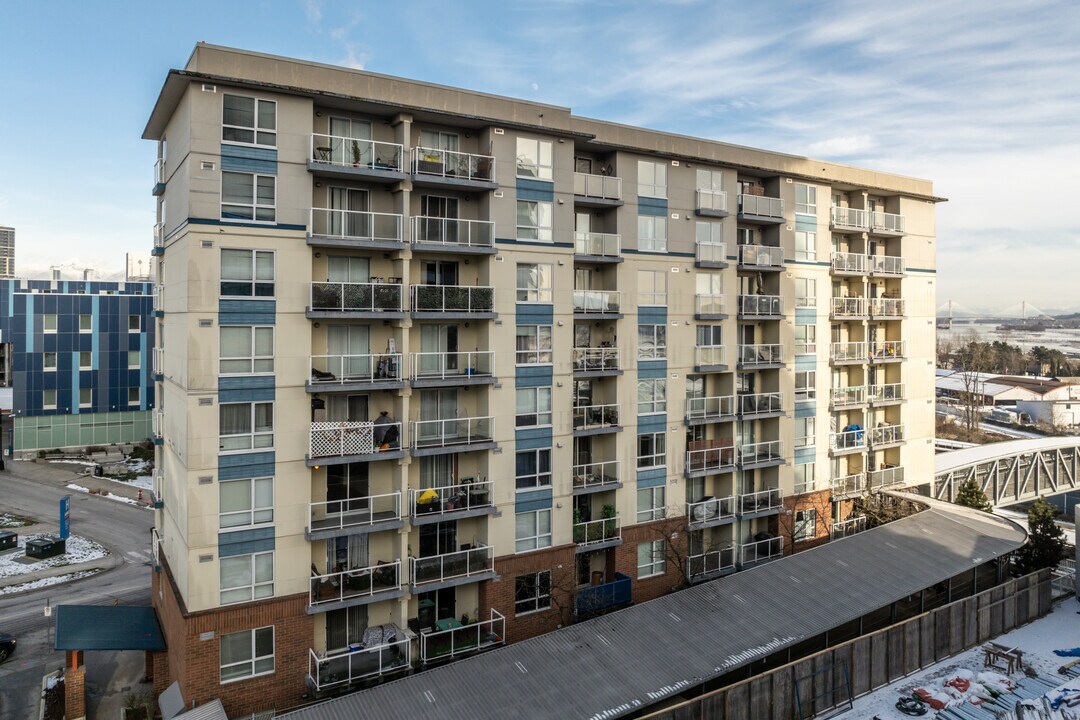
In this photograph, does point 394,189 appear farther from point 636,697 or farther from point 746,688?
point 746,688

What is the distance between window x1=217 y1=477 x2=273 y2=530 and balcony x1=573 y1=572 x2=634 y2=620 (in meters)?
12.6

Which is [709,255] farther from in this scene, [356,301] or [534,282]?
[356,301]

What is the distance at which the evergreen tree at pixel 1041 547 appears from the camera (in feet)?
110

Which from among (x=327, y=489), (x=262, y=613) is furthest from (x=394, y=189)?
(x=262, y=613)

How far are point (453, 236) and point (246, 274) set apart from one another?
741 centimetres

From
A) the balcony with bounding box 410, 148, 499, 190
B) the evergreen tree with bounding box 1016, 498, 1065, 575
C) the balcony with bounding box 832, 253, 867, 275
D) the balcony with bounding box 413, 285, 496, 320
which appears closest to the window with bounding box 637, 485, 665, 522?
the balcony with bounding box 413, 285, 496, 320

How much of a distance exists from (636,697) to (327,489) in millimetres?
11893

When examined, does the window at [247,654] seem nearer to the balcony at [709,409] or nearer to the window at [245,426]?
the window at [245,426]

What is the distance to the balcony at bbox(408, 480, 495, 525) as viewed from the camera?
2342cm

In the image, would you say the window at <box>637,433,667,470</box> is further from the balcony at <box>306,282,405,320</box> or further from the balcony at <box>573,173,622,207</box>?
the balcony at <box>306,282,405,320</box>

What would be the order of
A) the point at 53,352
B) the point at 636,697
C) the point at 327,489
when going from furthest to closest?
the point at 53,352 → the point at 327,489 → the point at 636,697

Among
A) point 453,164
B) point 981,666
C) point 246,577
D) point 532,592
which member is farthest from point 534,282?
point 981,666

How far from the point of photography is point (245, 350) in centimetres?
2100

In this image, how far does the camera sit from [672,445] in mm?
30344
